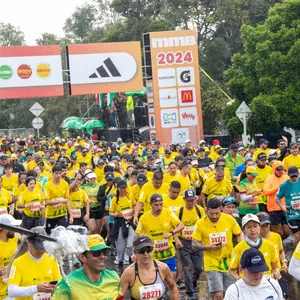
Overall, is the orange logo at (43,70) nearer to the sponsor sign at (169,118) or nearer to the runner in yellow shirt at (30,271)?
the sponsor sign at (169,118)

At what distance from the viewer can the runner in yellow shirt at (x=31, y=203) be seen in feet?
49.3

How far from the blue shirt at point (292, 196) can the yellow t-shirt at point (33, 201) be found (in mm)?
4354

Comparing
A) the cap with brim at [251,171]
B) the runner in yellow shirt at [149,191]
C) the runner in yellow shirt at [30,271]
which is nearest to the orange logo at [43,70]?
the cap with brim at [251,171]

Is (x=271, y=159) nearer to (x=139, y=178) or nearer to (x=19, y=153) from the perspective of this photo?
(x=139, y=178)

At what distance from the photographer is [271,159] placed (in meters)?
17.0

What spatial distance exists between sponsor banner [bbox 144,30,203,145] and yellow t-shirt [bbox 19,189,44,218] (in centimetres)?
1707

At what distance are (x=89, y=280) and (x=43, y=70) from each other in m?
27.0

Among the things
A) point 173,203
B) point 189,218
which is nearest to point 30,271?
point 189,218

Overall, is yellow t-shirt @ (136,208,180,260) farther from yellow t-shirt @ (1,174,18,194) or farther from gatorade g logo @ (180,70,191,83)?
gatorade g logo @ (180,70,191,83)

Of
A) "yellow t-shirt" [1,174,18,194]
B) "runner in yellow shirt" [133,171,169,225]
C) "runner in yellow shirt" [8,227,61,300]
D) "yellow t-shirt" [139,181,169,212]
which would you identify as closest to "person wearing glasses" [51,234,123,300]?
"runner in yellow shirt" [8,227,61,300]

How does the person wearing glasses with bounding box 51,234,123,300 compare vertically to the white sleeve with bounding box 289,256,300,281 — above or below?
above

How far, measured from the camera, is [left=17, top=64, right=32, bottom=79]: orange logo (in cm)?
3222

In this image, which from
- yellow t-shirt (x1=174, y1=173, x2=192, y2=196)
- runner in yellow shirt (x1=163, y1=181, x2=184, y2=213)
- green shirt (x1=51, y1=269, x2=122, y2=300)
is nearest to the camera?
green shirt (x1=51, y1=269, x2=122, y2=300)

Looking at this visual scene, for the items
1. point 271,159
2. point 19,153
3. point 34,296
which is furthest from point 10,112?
point 34,296
